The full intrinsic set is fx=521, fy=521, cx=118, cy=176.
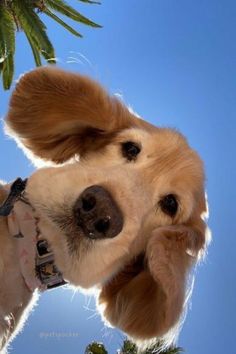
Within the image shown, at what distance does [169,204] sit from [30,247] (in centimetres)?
107

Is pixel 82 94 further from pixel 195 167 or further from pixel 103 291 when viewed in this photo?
pixel 103 291

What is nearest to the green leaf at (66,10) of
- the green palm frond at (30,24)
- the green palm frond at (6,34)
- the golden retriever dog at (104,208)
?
the green palm frond at (30,24)

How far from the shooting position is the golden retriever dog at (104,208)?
9.16 feet

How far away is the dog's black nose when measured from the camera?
2676 millimetres

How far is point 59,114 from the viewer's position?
3561mm

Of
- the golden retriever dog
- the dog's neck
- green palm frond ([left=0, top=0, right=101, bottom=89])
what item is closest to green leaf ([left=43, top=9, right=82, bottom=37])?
green palm frond ([left=0, top=0, right=101, bottom=89])

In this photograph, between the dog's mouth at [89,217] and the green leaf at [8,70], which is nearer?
the dog's mouth at [89,217]

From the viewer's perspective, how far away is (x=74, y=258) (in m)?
2.75

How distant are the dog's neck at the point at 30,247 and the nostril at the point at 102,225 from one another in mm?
317

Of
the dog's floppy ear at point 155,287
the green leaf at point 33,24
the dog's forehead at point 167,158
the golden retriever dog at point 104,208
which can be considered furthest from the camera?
the green leaf at point 33,24

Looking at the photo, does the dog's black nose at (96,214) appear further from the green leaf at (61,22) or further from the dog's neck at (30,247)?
the green leaf at (61,22)

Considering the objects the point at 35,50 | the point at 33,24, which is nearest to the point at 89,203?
the point at 33,24

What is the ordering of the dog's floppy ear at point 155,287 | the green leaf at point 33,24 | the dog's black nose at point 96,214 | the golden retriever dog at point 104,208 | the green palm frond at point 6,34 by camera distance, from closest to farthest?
the dog's black nose at point 96,214 → the golden retriever dog at point 104,208 → the dog's floppy ear at point 155,287 → the green palm frond at point 6,34 → the green leaf at point 33,24

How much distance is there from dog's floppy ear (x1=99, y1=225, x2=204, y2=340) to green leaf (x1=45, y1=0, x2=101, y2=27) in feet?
38.4
